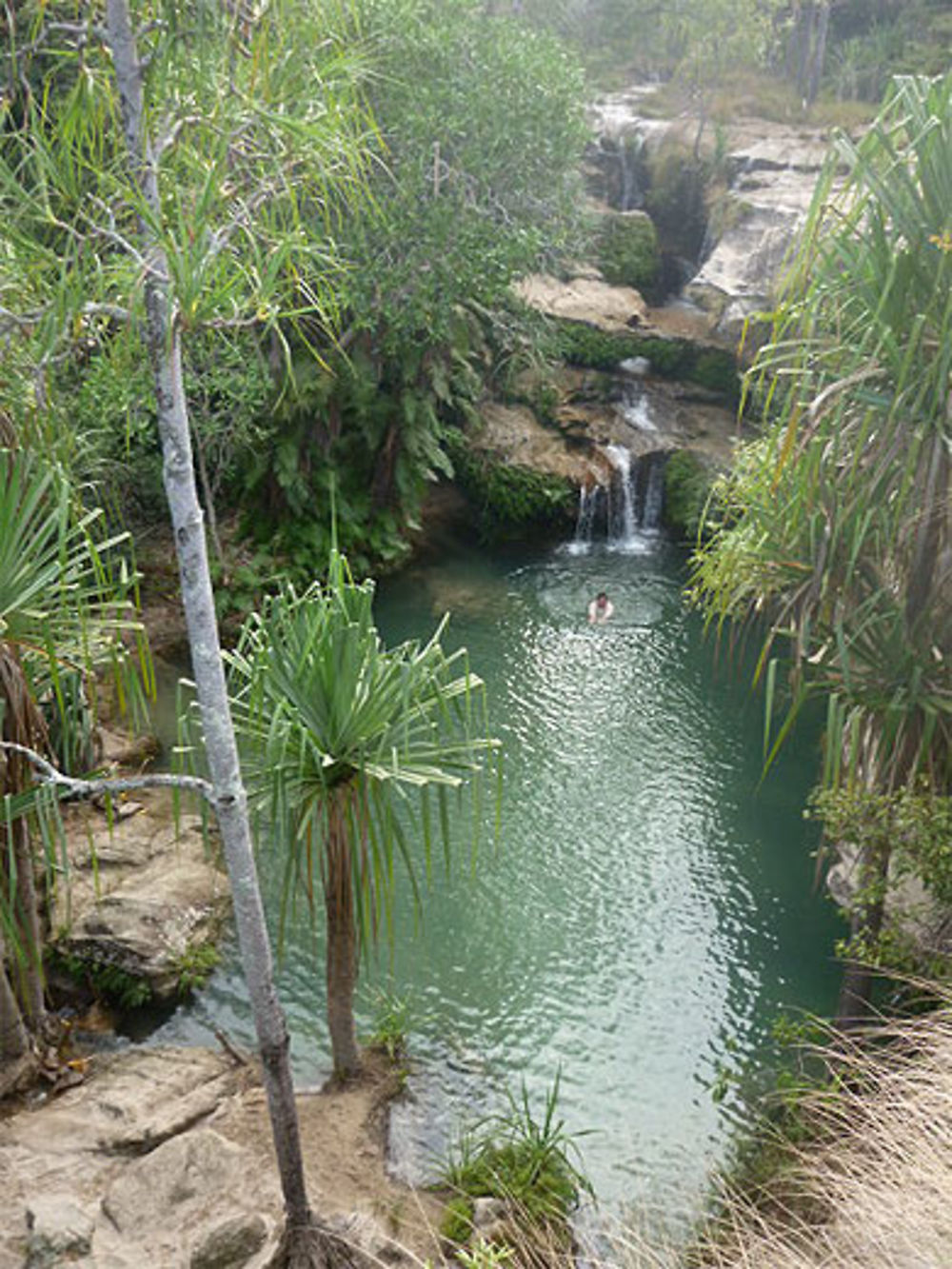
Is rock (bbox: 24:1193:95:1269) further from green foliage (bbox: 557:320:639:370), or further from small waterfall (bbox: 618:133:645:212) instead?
small waterfall (bbox: 618:133:645:212)

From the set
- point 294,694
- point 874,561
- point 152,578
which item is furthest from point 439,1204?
point 152,578

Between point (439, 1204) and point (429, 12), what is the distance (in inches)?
518

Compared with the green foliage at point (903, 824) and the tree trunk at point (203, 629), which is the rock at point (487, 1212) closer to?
the tree trunk at point (203, 629)

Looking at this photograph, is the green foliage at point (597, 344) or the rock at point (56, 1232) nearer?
the rock at point (56, 1232)

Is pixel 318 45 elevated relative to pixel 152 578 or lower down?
elevated

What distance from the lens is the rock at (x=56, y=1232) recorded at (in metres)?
4.72

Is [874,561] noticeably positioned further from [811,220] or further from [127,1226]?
[127,1226]

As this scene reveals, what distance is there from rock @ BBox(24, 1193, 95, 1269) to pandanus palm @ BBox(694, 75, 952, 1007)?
4.17 metres

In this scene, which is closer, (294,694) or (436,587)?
(294,694)

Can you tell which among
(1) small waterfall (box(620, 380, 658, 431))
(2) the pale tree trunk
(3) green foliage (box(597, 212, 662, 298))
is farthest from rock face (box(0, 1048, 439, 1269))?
(3) green foliage (box(597, 212, 662, 298))

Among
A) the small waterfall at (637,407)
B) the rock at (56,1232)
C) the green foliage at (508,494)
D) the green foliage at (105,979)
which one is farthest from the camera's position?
the small waterfall at (637,407)

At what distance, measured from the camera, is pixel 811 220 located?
4949 mm

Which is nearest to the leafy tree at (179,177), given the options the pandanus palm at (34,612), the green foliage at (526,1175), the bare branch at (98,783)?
the bare branch at (98,783)

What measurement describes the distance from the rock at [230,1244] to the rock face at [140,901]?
2.47 meters
